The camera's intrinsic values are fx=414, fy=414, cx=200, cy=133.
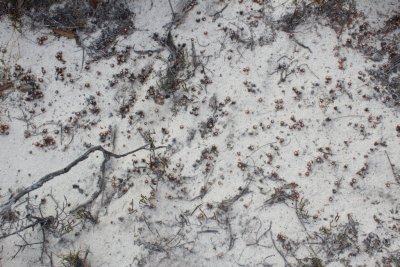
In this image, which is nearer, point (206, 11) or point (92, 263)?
point (92, 263)

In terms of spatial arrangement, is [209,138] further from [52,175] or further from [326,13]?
[326,13]

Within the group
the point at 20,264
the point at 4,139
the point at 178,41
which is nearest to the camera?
the point at 20,264

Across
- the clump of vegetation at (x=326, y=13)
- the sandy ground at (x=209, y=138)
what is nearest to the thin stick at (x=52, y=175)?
the sandy ground at (x=209, y=138)

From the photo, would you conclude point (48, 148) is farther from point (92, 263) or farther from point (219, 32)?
point (219, 32)

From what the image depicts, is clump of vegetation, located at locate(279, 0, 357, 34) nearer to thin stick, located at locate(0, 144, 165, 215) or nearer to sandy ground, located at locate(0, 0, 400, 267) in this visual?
sandy ground, located at locate(0, 0, 400, 267)

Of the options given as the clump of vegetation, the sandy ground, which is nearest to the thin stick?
the sandy ground

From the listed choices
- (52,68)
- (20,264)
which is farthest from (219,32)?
(20,264)

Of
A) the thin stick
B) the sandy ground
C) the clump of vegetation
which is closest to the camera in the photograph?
the thin stick

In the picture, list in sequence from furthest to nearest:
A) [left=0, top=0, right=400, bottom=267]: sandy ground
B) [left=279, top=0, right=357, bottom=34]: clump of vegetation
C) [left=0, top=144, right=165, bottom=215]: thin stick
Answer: [left=279, top=0, right=357, bottom=34]: clump of vegetation
[left=0, top=0, right=400, bottom=267]: sandy ground
[left=0, top=144, right=165, bottom=215]: thin stick

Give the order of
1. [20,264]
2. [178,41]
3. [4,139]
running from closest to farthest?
[20,264], [4,139], [178,41]
